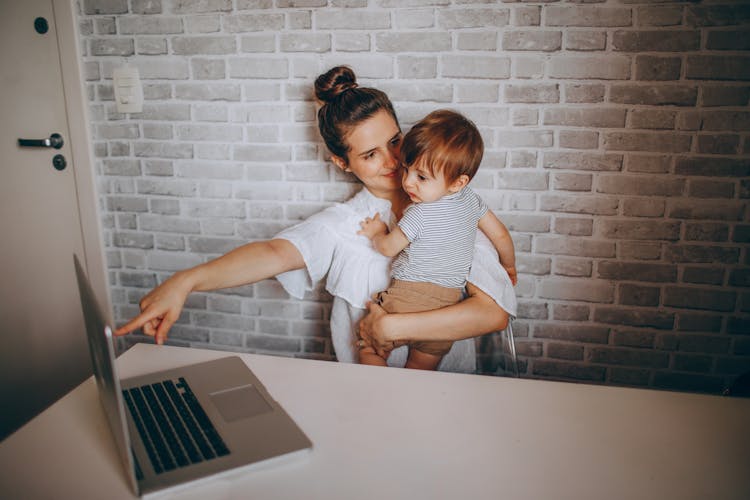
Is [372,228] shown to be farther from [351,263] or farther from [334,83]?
[334,83]

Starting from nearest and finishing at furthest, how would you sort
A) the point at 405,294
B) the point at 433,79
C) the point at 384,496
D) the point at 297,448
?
the point at 384,496, the point at 297,448, the point at 405,294, the point at 433,79

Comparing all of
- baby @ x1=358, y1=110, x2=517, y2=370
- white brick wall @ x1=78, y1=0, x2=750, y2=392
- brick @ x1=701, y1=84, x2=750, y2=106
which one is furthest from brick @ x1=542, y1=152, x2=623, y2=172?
baby @ x1=358, y1=110, x2=517, y2=370

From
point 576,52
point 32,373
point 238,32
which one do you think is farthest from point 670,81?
Answer: point 32,373

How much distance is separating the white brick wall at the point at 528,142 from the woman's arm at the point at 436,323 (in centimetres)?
32

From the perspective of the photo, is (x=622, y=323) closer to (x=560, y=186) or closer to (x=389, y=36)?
(x=560, y=186)

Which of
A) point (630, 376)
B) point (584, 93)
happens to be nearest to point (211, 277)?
point (584, 93)

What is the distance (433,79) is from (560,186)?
2.19 ft

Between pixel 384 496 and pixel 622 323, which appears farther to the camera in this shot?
pixel 622 323

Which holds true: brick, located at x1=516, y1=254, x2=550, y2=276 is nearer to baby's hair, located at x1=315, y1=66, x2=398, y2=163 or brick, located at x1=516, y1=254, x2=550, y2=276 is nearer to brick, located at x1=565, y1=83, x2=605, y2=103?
brick, located at x1=565, y1=83, x2=605, y2=103

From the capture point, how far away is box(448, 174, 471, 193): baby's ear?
166 centimetres

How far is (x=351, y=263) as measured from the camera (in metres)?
1.88

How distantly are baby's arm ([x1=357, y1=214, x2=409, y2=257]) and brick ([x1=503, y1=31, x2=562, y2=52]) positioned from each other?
845 mm

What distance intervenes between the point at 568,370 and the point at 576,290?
36cm

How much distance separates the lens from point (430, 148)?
1575 millimetres
